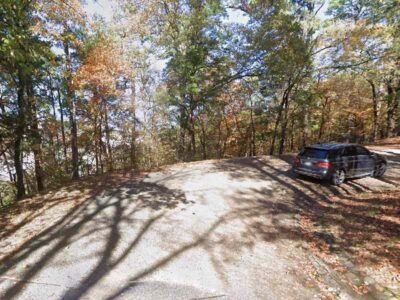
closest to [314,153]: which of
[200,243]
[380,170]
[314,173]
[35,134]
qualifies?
[314,173]

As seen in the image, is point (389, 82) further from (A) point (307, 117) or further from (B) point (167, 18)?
(B) point (167, 18)

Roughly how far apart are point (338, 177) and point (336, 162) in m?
0.60

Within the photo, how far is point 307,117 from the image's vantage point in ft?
63.2

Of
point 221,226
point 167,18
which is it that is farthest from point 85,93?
point 221,226

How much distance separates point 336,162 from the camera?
880 cm

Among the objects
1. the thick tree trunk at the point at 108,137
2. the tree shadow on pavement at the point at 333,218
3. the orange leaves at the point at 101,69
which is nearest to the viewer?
the tree shadow on pavement at the point at 333,218

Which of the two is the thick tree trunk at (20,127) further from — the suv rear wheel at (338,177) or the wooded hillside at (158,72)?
the suv rear wheel at (338,177)

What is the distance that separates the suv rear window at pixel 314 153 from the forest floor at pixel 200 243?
1.28 metres

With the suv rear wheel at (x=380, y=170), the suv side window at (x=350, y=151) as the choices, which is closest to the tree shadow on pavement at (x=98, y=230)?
the suv side window at (x=350, y=151)

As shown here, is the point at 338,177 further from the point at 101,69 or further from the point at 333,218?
the point at 101,69

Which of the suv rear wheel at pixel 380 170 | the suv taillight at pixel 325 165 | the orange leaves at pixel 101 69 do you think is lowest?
the suv rear wheel at pixel 380 170

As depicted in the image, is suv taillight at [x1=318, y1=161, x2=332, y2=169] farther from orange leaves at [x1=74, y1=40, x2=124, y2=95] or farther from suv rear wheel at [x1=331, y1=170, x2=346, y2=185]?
orange leaves at [x1=74, y1=40, x2=124, y2=95]

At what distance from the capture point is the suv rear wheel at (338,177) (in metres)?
8.85

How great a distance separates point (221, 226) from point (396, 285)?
319 cm
